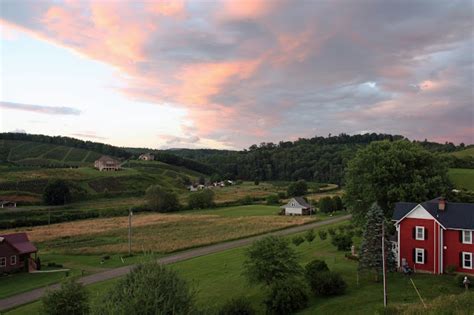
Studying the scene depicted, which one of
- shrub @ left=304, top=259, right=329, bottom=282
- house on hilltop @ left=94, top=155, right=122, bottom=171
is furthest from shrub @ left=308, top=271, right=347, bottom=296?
house on hilltop @ left=94, top=155, right=122, bottom=171

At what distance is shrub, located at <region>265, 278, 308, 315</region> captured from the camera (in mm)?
26609

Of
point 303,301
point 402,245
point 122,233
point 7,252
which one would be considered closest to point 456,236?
point 402,245

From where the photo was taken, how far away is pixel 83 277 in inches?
1548

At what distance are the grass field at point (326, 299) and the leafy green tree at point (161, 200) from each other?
64546 millimetres

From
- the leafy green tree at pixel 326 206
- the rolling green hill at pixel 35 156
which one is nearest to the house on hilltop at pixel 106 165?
the rolling green hill at pixel 35 156

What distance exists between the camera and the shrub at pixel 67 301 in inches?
945

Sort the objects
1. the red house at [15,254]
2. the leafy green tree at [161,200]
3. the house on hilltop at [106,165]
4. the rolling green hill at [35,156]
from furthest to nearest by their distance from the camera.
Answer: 1. the rolling green hill at [35,156]
2. the house on hilltop at [106,165]
3. the leafy green tree at [161,200]
4. the red house at [15,254]

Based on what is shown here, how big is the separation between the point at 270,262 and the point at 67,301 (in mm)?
13458

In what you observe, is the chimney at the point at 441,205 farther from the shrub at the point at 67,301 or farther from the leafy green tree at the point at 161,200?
the leafy green tree at the point at 161,200

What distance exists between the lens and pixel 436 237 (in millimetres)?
33406

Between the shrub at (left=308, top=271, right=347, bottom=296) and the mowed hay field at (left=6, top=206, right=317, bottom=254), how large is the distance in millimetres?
25450

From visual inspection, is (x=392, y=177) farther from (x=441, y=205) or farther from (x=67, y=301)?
(x=67, y=301)

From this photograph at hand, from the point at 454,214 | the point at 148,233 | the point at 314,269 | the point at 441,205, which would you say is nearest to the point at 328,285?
the point at 314,269

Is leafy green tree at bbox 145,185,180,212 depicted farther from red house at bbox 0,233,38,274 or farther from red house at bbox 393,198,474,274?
red house at bbox 393,198,474,274
